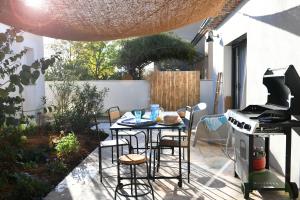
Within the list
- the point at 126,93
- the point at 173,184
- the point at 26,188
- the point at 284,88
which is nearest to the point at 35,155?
the point at 26,188

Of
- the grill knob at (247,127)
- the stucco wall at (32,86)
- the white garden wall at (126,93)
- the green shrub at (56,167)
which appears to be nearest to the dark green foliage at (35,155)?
the green shrub at (56,167)

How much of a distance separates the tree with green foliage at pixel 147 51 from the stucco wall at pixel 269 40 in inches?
267

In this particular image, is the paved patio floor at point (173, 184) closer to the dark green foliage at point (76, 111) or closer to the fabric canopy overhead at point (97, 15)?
the dark green foliage at point (76, 111)

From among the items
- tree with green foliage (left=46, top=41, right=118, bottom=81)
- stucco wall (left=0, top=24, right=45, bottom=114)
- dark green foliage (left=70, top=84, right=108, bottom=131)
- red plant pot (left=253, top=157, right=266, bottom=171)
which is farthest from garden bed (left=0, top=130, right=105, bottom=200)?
tree with green foliage (left=46, top=41, right=118, bottom=81)

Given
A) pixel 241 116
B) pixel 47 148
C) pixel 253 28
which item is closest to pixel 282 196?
pixel 241 116

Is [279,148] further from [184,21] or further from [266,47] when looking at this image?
[184,21]

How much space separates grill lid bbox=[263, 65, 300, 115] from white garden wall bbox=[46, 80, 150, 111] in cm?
733

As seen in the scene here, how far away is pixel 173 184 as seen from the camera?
4.18 metres

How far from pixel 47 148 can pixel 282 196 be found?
3.96 m

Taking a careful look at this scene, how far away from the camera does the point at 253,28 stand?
5.51m

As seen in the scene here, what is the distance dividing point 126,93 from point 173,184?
7.39m

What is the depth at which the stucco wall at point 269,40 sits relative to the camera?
3857 millimetres

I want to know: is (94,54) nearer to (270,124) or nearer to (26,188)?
(26,188)

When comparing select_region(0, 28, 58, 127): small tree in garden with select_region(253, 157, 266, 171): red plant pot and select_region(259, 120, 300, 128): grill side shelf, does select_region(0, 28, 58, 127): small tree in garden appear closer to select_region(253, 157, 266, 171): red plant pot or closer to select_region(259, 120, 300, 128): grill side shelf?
select_region(259, 120, 300, 128): grill side shelf
